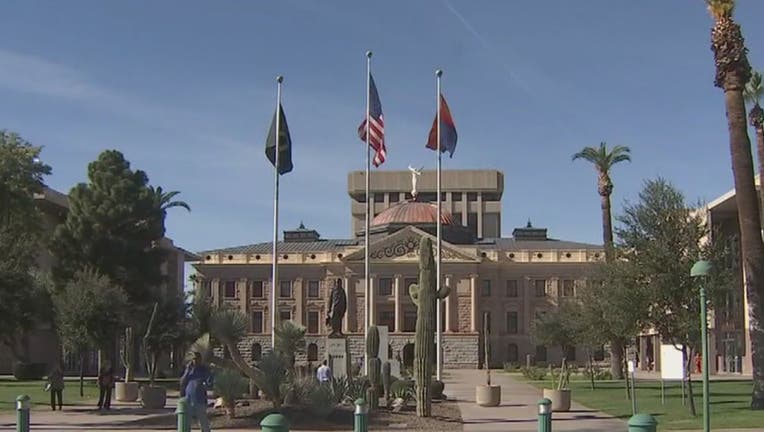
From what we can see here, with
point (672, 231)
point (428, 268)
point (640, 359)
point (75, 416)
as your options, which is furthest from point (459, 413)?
point (640, 359)

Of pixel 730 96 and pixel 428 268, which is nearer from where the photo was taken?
pixel 428 268

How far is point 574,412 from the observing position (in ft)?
99.0

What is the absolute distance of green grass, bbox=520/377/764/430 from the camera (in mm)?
24719

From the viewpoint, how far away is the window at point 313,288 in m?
114

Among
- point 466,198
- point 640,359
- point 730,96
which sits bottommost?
point 640,359

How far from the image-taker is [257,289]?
374ft

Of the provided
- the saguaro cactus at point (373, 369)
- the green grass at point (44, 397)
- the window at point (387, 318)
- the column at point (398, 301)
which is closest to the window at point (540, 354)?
the column at point (398, 301)

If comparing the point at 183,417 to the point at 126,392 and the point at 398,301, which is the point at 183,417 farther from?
the point at 398,301

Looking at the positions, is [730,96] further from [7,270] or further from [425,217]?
[425,217]

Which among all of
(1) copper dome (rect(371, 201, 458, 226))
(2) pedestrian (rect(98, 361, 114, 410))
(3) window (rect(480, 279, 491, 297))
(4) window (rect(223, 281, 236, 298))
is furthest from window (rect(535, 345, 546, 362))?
(2) pedestrian (rect(98, 361, 114, 410))

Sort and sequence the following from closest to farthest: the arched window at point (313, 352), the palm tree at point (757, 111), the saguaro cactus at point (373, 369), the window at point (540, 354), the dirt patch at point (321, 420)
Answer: the dirt patch at point (321, 420), the saguaro cactus at point (373, 369), the palm tree at point (757, 111), the arched window at point (313, 352), the window at point (540, 354)

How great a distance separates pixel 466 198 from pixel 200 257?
46.6 meters

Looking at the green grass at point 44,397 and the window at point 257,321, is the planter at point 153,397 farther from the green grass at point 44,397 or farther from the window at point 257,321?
the window at point 257,321

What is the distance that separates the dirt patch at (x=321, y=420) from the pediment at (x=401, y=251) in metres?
82.2
